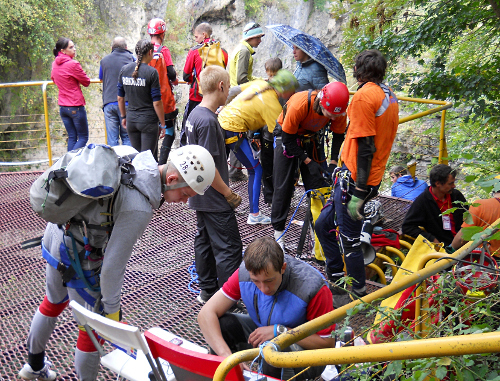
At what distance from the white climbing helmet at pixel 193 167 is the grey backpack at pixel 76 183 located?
13.2 inches

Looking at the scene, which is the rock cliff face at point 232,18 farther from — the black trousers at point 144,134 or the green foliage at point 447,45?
the black trousers at point 144,134

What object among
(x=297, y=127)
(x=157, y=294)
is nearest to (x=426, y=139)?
(x=297, y=127)

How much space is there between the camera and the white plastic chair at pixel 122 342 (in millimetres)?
2061

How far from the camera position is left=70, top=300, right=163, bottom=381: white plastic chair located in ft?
6.76

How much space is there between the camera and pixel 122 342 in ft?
7.18

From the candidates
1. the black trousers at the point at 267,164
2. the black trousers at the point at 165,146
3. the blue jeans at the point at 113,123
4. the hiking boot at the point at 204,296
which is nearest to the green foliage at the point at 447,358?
the hiking boot at the point at 204,296

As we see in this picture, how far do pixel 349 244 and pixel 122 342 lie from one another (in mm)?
2163

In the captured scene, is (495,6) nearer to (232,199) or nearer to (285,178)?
(285,178)

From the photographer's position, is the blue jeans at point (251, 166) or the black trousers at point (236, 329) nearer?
the black trousers at point (236, 329)

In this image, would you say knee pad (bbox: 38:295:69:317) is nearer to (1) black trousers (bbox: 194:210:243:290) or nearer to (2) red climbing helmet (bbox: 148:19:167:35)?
(1) black trousers (bbox: 194:210:243:290)

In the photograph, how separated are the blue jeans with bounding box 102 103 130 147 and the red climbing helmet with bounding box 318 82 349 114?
363 cm

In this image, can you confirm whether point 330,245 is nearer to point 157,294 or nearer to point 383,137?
point 383,137

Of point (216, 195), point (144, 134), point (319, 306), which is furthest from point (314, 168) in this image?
point (144, 134)

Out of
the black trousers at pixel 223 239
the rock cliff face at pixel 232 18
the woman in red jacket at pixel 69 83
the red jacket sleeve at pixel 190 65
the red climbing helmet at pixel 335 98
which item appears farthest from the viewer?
the rock cliff face at pixel 232 18
